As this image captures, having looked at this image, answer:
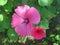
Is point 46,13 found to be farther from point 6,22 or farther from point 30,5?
point 6,22

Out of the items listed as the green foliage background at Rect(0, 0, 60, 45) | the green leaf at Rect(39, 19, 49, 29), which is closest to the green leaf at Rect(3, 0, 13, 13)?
the green foliage background at Rect(0, 0, 60, 45)

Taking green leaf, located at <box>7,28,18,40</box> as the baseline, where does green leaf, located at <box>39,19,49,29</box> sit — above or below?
above

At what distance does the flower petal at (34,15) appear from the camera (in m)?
1.45

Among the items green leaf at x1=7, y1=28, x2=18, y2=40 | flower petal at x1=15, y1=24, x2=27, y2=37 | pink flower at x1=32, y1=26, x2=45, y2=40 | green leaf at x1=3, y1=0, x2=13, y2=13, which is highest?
green leaf at x1=3, y1=0, x2=13, y2=13

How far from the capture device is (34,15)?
1.46 meters

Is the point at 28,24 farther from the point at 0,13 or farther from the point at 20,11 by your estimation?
the point at 0,13

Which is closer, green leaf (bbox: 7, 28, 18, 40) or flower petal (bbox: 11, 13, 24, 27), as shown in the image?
flower petal (bbox: 11, 13, 24, 27)

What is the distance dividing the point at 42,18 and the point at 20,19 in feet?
0.62

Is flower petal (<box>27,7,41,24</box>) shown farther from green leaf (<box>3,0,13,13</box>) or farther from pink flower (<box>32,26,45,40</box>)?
green leaf (<box>3,0,13,13</box>)

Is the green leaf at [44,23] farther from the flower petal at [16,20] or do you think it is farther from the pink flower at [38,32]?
the flower petal at [16,20]

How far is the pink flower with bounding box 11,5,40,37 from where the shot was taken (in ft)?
4.76

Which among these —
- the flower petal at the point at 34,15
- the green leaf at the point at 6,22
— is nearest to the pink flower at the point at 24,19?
the flower petal at the point at 34,15

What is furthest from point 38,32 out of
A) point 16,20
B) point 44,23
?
point 16,20

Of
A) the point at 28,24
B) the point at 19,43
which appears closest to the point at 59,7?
the point at 28,24
